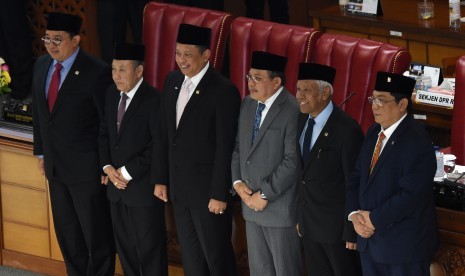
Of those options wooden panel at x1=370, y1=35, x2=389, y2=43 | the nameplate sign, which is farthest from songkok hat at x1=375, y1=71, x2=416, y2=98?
wooden panel at x1=370, y1=35, x2=389, y2=43

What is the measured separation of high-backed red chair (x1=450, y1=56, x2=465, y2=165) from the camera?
5.81 meters

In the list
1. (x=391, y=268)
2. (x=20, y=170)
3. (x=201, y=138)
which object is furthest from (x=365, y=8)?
(x=391, y=268)

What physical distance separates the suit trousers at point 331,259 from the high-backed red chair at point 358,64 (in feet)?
2.79

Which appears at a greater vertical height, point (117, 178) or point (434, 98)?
point (434, 98)

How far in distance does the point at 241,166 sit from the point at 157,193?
53cm

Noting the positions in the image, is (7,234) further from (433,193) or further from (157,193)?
(433,193)

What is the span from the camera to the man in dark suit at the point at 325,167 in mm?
5020

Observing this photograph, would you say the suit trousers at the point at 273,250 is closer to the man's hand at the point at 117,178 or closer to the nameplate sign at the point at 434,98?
the man's hand at the point at 117,178

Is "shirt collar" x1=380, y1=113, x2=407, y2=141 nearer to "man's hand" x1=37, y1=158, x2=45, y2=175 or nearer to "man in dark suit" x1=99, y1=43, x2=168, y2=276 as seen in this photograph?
"man in dark suit" x1=99, y1=43, x2=168, y2=276

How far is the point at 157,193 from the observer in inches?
223

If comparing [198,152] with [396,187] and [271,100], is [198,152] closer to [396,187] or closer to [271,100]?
→ [271,100]

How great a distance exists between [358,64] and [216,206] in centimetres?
104

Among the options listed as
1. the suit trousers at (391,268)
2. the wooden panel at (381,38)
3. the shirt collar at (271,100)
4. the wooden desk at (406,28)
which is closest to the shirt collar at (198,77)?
the shirt collar at (271,100)

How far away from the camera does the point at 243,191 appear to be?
5.31 meters
